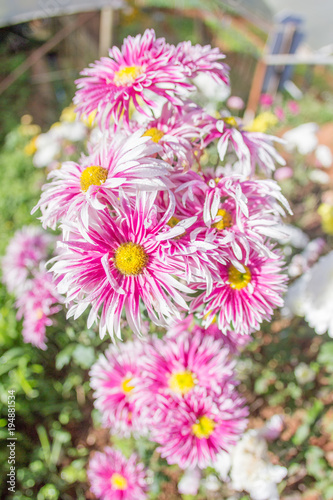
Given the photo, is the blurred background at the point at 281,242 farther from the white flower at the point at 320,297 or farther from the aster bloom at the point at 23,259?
the aster bloom at the point at 23,259

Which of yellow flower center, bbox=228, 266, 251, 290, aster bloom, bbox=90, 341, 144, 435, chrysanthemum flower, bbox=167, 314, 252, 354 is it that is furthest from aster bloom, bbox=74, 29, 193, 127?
aster bloom, bbox=90, 341, 144, 435

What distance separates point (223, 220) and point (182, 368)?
561 millimetres

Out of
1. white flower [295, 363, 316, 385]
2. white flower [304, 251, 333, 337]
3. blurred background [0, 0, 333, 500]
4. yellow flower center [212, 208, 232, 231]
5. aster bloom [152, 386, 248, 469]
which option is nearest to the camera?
yellow flower center [212, 208, 232, 231]

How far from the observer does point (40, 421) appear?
2176 millimetres

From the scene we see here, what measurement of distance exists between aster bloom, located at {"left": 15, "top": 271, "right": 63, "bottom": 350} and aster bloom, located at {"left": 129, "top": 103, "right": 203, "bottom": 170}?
90 cm

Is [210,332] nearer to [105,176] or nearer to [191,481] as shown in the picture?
[105,176]

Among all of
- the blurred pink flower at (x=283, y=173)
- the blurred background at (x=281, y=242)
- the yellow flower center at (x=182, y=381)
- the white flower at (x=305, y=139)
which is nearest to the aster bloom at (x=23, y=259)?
the blurred background at (x=281, y=242)

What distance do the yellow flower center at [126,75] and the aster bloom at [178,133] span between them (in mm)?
105

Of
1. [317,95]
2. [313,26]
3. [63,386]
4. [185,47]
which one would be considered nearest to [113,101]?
[185,47]

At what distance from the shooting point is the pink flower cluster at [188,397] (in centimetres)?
110

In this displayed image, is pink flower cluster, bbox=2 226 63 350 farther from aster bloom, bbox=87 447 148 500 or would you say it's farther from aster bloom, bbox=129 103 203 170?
aster bloom, bbox=129 103 203 170

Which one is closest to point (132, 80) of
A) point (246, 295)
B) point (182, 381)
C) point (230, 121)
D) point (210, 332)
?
point (230, 121)

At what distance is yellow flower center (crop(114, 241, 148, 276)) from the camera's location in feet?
2.66

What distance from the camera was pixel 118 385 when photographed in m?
1.38
